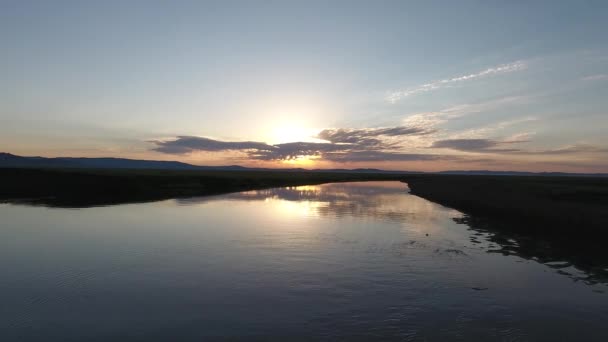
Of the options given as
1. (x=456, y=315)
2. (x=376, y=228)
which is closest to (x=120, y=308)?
(x=456, y=315)

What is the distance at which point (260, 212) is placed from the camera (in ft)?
117

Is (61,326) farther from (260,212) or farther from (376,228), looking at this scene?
(260,212)

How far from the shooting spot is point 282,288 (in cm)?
1330

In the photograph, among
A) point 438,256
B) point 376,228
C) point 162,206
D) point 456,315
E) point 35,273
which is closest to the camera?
point 456,315

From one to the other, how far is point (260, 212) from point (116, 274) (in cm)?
2112

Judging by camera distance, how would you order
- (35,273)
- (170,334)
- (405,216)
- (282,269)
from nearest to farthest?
1. (170,334)
2. (35,273)
3. (282,269)
4. (405,216)

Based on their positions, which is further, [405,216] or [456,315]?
[405,216]

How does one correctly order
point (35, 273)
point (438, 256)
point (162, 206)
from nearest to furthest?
1. point (35, 273)
2. point (438, 256)
3. point (162, 206)

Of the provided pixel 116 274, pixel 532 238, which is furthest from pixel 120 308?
pixel 532 238

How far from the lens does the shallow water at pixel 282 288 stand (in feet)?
32.7

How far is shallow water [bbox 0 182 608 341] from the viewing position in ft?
32.7

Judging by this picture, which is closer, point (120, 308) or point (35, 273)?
point (120, 308)

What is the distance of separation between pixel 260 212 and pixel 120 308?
24474 mm

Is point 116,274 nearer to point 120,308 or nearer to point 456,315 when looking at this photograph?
point 120,308
